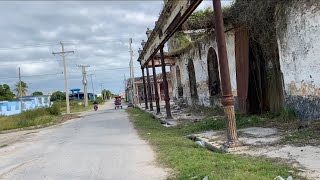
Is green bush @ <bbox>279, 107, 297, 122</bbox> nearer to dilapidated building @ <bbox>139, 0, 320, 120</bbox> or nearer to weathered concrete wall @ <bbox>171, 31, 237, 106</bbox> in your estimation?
dilapidated building @ <bbox>139, 0, 320, 120</bbox>

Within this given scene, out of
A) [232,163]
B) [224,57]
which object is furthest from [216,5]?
[232,163]

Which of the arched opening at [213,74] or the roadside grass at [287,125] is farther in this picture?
the arched opening at [213,74]

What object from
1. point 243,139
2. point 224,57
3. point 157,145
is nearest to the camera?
point 224,57

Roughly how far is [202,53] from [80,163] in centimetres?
1519

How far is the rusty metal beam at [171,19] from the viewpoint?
13070 mm

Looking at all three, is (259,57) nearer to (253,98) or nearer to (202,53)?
(253,98)

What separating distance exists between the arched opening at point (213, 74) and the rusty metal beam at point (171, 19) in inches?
117

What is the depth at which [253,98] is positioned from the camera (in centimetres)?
1542

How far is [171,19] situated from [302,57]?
6685mm

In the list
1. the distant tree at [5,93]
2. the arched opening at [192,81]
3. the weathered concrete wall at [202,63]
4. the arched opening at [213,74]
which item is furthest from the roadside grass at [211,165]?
the distant tree at [5,93]

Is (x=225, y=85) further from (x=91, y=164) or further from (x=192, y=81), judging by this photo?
(x=192, y=81)

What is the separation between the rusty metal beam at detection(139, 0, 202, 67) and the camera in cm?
1307

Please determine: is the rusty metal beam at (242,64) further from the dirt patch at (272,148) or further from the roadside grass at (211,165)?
the roadside grass at (211,165)

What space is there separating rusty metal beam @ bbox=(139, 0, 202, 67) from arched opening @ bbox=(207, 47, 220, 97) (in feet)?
9.75
